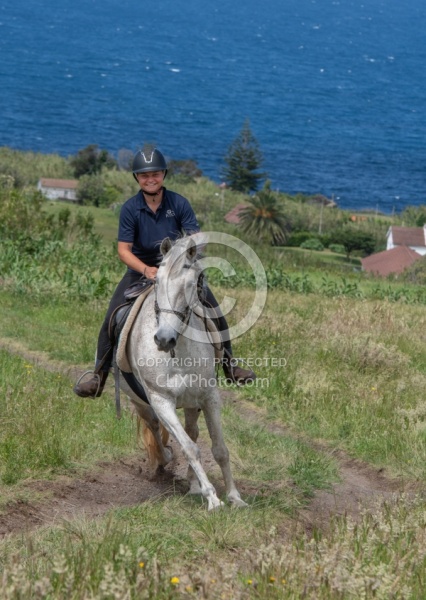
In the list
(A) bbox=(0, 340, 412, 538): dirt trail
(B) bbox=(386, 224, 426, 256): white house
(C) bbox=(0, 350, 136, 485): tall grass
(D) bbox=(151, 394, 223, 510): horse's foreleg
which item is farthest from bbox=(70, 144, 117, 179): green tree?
(D) bbox=(151, 394, 223, 510): horse's foreleg

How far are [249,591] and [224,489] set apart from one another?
12.8 ft

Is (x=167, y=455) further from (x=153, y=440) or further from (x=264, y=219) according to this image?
(x=264, y=219)

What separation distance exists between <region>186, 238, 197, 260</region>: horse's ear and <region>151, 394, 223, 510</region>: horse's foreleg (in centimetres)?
136

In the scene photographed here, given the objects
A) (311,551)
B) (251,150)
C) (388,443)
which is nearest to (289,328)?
(388,443)

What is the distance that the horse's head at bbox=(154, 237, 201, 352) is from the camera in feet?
24.1

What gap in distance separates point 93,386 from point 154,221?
205cm

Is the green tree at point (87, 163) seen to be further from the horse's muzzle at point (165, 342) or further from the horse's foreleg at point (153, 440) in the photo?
the horse's muzzle at point (165, 342)

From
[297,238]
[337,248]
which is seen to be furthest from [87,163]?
[337,248]

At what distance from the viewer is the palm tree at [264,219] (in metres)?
84.6

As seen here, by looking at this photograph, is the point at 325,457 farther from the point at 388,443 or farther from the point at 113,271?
the point at 113,271

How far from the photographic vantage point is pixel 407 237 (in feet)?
312

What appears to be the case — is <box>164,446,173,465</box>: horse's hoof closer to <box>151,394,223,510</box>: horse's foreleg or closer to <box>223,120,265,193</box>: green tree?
<box>151,394,223,510</box>: horse's foreleg

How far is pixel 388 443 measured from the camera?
34.3 ft

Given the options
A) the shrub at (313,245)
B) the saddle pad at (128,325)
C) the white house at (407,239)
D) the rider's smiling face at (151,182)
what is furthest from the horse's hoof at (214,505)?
the white house at (407,239)
